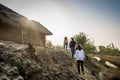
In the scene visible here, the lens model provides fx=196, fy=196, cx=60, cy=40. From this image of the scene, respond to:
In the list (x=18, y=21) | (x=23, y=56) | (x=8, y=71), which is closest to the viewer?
(x=8, y=71)

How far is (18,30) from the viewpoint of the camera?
25.0 metres

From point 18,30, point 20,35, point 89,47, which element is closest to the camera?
point 18,30

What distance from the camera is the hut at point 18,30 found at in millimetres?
22470

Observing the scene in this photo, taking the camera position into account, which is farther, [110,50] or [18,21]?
[110,50]

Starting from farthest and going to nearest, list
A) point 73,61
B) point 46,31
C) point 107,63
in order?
point 46,31 < point 107,63 < point 73,61

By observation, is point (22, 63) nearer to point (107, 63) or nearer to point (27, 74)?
point (27, 74)

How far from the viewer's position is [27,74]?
10523mm

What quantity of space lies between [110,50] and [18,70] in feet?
159

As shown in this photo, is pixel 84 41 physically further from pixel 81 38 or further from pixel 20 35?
pixel 20 35

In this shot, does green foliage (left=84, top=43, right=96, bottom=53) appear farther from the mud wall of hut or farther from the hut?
the mud wall of hut

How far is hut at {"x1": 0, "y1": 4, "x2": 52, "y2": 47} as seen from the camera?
2247 cm

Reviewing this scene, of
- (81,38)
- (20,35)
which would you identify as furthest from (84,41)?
(20,35)

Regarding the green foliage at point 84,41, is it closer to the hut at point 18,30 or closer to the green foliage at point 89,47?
the green foliage at point 89,47

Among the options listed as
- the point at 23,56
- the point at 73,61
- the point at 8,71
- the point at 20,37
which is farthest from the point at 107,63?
the point at 8,71
